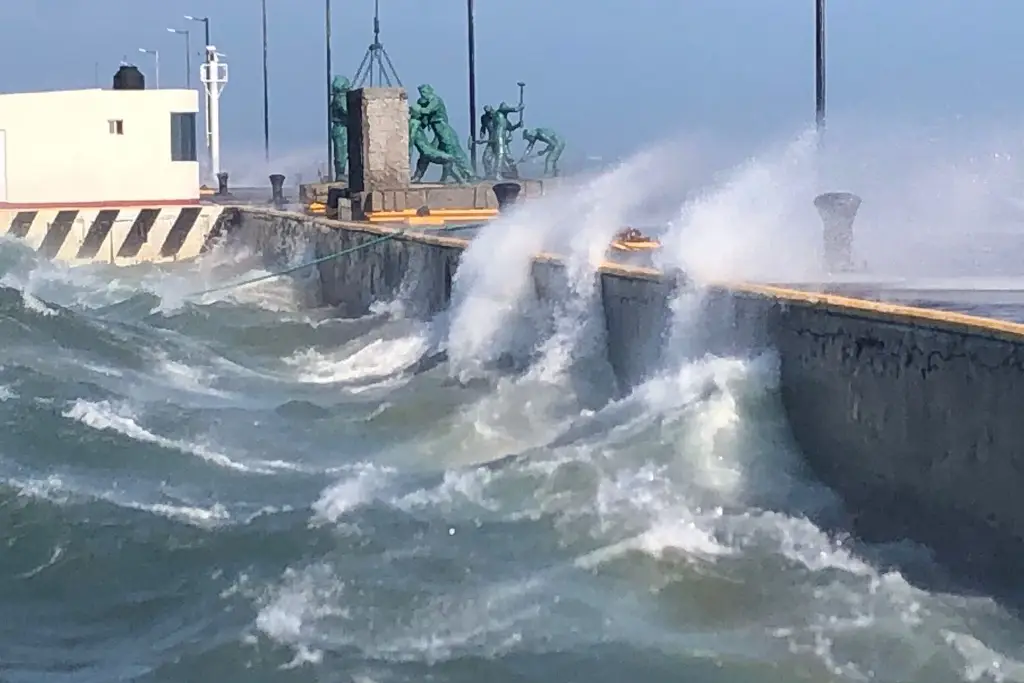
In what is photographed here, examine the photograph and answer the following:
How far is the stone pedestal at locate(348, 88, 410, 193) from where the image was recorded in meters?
26.4

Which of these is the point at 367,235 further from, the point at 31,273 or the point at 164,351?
the point at 31,273

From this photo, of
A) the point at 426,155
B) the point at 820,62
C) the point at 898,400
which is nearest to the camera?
the point at 898,400

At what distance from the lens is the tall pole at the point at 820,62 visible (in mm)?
16719

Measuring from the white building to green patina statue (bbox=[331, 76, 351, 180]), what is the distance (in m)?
4.96

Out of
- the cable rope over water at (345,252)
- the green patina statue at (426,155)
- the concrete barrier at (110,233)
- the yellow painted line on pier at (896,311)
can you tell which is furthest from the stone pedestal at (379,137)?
the yellow painted line on pier at (896,311)

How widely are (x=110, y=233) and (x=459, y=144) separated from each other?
256 inches

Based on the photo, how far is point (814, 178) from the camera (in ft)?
48.5

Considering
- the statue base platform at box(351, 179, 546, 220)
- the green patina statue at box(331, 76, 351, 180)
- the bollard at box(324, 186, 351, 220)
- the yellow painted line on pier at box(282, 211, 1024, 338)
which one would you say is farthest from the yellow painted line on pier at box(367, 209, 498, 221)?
the yellow painted line on pier at box(282, 211, 1024, 338)

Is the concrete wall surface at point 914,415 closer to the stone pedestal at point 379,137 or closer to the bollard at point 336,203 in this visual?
the bollard at point 336,203

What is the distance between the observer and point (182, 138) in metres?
32.1

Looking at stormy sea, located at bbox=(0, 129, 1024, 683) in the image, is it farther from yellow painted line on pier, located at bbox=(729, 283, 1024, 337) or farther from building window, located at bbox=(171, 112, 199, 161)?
building window, located at bbox=(171, 112, 199, 161)

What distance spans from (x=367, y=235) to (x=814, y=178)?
813 centimetres

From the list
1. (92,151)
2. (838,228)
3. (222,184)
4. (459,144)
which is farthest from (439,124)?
(838,228)

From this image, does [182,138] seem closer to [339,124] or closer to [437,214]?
[339,124]
